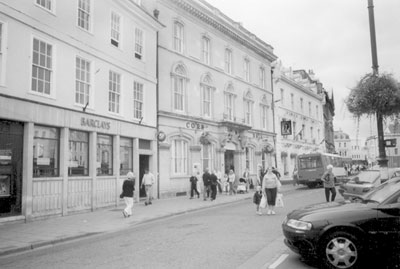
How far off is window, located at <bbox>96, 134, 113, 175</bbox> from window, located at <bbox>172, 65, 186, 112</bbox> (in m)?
6.92

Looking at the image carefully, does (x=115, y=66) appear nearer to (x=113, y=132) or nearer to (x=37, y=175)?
(x=113, y=132)

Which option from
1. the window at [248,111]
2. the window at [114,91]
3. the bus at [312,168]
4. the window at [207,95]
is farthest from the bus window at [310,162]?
the window at [114,91]

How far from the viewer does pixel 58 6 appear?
15.3 meters

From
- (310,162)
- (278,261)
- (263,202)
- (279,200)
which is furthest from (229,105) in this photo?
(278,261)

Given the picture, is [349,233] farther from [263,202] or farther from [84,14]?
[84,14]

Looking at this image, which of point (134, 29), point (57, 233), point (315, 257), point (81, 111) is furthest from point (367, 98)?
point (134, 29)

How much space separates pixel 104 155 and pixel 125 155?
1.76m

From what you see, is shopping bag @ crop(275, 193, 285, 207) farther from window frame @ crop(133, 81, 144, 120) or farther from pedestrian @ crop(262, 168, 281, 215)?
window frame @ crop(133, 81, 144, 120)

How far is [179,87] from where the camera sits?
81.7ft

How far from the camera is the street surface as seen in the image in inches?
277

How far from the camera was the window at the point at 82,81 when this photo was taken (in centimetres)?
1625

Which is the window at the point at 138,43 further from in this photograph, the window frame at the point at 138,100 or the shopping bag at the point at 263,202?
the shopping bag at the point at 263,202

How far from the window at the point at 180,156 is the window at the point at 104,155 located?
593 cm

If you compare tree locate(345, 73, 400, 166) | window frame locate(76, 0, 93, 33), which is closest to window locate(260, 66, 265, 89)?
window frame locate(76, 0, 93, 33)
